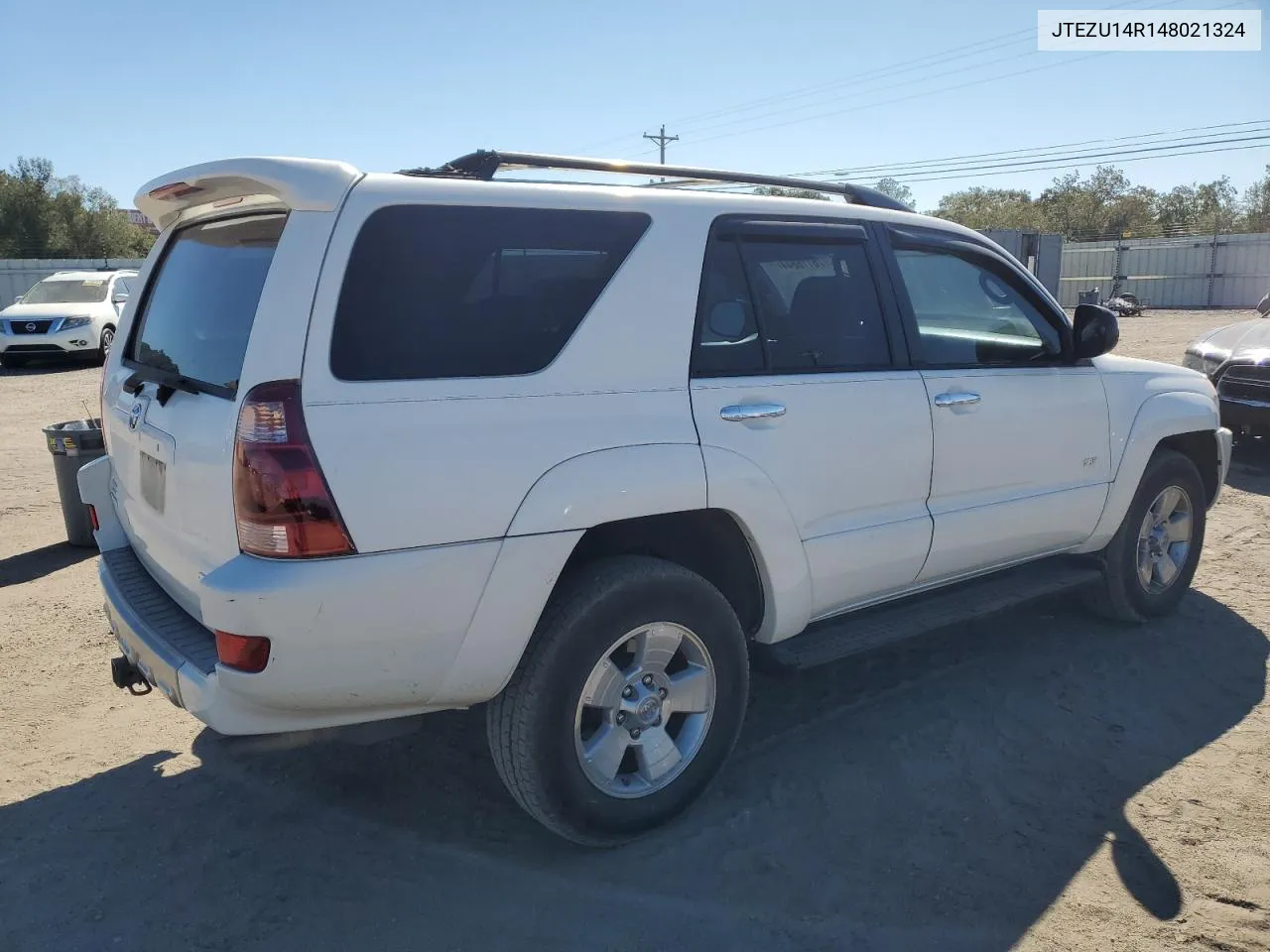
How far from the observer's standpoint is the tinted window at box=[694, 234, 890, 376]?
324cm

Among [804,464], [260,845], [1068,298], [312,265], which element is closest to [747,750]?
[804,464]

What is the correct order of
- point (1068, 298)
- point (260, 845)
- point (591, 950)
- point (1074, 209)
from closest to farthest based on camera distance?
point (591, 950), point (260, 845), point (1068, 298), point (1074, 209)

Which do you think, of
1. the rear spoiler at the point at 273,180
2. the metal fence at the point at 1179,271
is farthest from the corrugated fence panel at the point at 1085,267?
the rear spoiler at the point at 273,180

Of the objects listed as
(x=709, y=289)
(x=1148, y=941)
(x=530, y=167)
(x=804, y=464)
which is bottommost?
(x=1148, y=941)

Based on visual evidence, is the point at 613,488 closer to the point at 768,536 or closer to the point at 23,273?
the point at 768,536

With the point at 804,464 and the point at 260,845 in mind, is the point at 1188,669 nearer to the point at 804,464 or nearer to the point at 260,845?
the point at 804,464

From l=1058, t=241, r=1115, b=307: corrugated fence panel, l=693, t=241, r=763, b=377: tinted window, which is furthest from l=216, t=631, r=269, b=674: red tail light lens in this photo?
l=1058, t=241, r=1115, b=307: corrugated fence panel

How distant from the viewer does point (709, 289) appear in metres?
3.23

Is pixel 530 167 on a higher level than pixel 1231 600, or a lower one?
higher

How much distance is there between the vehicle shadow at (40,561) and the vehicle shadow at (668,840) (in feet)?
8.08

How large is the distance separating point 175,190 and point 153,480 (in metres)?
0.94

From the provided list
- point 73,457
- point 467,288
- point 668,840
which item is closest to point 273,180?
point 467,288

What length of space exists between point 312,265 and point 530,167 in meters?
0.98

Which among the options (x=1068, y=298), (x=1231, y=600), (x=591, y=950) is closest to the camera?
(x=591, y=950)
